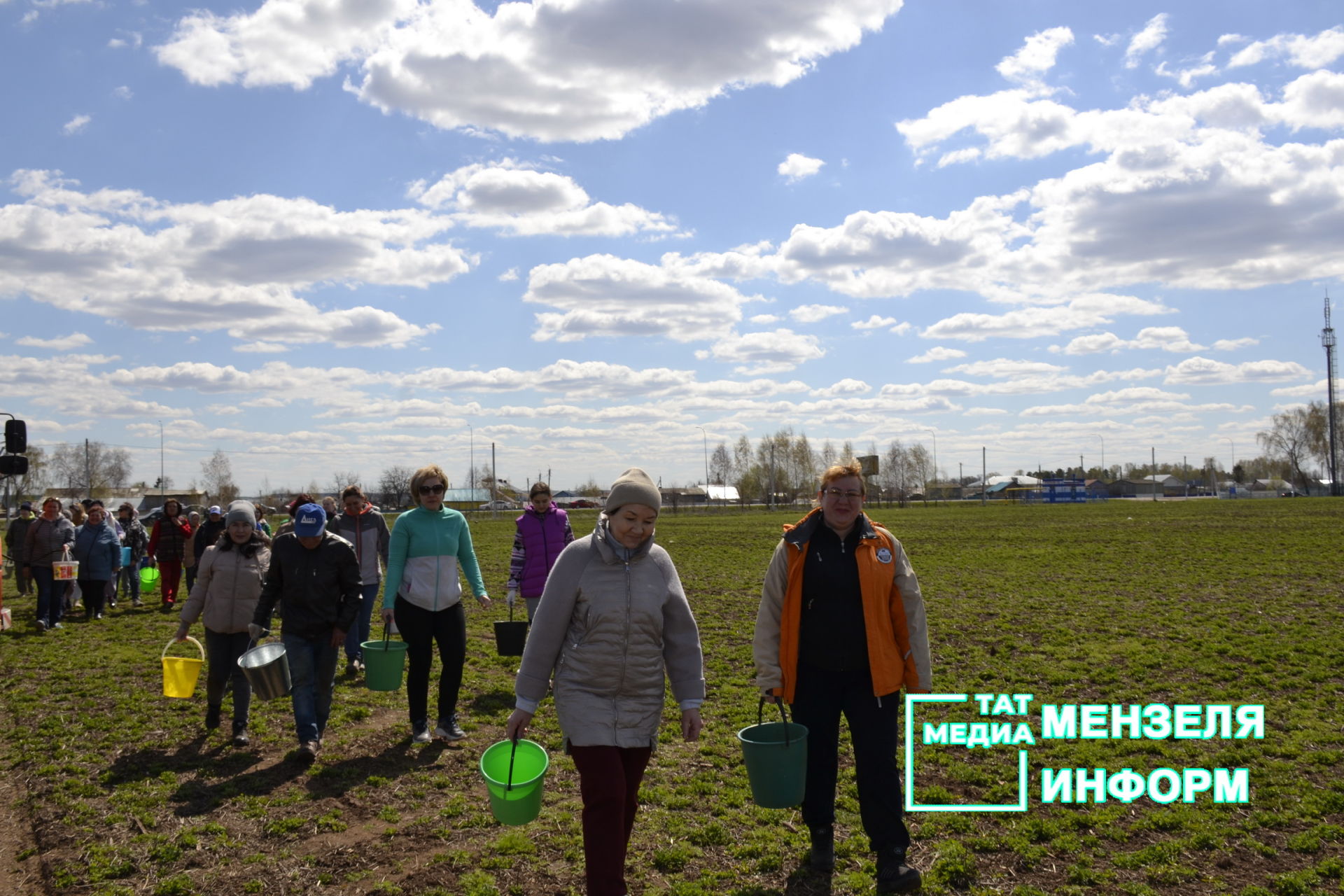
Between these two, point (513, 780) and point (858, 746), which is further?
point (858, 746)

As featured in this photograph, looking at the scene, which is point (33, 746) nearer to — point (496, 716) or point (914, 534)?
point (496, 716)

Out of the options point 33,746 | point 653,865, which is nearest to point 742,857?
point 653,865

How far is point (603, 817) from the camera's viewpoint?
11.7 ft

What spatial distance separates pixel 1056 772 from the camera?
5988mm

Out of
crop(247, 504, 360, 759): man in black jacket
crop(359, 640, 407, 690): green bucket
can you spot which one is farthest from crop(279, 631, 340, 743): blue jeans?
crop(359, 640, 407, 690): green bucket

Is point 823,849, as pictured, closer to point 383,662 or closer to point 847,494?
point 847,494

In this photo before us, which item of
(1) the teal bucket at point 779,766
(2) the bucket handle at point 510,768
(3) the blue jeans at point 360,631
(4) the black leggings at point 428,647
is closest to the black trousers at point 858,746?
(1) the teal bucket at point 779,766

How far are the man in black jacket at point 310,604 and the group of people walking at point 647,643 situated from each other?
1cm

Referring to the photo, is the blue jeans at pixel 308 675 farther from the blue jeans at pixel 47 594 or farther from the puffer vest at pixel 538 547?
the blue jeans at pixel 47 594

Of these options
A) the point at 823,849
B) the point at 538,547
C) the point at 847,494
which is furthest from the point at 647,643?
the point at 538,547

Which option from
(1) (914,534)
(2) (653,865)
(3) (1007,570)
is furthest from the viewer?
(1) (914,534)

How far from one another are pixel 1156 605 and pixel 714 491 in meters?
136

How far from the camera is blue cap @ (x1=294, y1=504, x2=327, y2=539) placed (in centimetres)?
630

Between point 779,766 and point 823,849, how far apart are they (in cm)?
70
